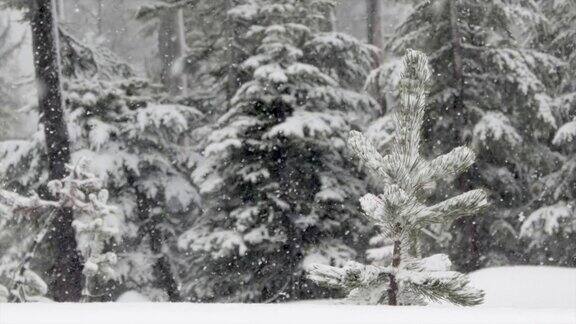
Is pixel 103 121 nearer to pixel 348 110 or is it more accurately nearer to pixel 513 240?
pixel 348 110

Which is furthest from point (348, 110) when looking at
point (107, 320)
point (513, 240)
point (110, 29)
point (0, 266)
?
point (110, 29)

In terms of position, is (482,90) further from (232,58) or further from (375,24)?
(375,24)

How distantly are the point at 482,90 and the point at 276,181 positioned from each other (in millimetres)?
4778

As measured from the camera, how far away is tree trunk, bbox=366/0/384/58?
17.9 m

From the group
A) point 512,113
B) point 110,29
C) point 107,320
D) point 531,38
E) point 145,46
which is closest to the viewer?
point 107,320

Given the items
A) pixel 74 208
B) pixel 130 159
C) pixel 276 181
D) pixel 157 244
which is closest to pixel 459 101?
pixel 276 181

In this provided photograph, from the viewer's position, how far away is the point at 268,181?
12.4m

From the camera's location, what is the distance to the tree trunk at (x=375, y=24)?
58.6ft

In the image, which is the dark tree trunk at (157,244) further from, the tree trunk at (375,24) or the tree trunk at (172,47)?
the tree trunk at (375,24)

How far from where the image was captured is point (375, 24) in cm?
1794

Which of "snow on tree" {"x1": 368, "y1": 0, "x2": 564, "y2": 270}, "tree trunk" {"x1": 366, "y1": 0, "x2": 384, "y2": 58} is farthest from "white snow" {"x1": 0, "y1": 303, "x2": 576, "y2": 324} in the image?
"tree trunk" {"x1": 366, "y1": 0, "x2": 384, "y2": 58}

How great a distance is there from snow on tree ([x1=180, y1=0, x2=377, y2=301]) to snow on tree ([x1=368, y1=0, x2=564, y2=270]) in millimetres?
1355

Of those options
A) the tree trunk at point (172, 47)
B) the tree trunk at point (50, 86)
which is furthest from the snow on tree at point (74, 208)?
the tree trunk at point (172, 47)

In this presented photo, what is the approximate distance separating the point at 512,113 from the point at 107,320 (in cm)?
1276
